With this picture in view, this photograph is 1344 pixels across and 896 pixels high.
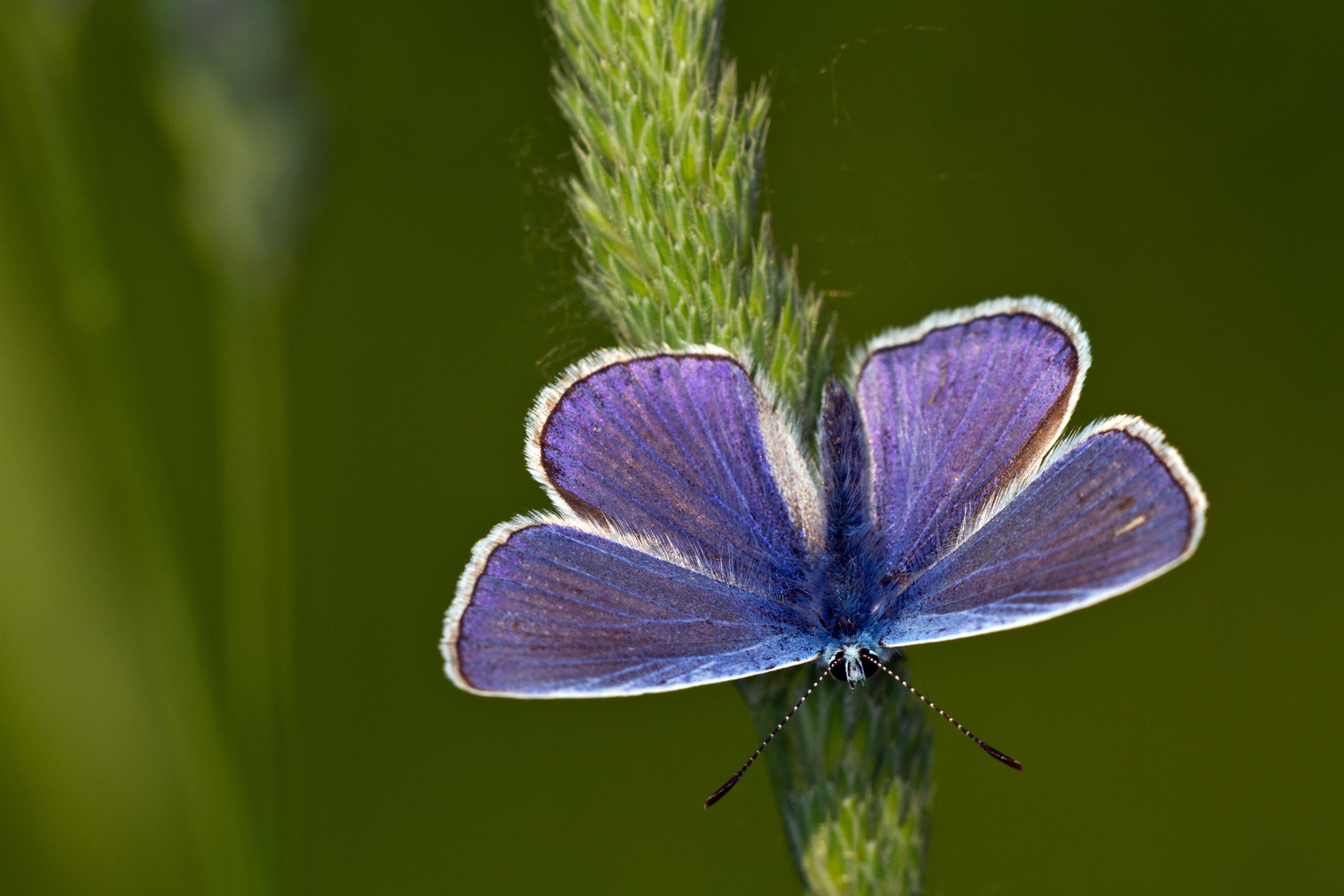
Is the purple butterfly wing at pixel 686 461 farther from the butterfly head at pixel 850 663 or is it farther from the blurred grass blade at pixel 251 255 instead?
the blurred grass blade at pixel 251 255

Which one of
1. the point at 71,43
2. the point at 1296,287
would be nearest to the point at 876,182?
the point at 1296,287

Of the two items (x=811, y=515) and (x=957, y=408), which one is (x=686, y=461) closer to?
(x=811, y=515)

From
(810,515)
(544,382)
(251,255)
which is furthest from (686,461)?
(251,255)

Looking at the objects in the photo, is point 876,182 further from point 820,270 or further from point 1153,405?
point 1153,405

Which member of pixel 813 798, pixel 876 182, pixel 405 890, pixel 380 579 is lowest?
pixel 813 798

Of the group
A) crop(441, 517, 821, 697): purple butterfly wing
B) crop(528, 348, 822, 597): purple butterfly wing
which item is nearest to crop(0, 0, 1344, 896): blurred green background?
crop(528, 348, 822, 597): purple butterfly wing

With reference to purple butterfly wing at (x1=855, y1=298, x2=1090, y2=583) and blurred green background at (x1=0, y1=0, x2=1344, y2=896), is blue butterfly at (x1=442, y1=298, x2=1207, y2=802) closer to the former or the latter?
purple butterfly wing at (x1=855, y1=298, x2=1090, y2=583)
